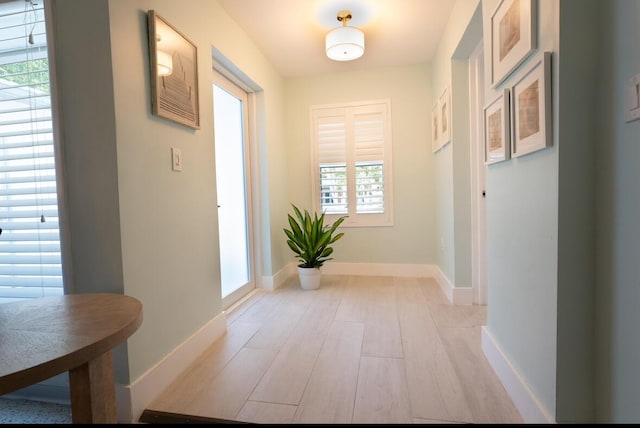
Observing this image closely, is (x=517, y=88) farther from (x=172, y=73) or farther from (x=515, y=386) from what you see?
(x=172, y=73)

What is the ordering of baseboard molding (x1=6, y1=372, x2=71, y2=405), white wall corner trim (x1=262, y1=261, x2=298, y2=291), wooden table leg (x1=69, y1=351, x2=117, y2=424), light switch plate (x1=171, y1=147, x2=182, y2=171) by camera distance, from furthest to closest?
white wall corner trim (x1=262, y1=261, x2=298, y2=291) → light switch plate (x1=171, y1=147, x2=182, y2=171) → baseboard molding (x1=6, y1=372, x2=71, y2=405) → wooden table leg (x1=69, y1=351, x2=117, y2=424)

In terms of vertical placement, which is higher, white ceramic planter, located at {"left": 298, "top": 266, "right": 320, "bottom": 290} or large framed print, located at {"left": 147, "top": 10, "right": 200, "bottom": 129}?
large framed print, located at {"left": 147, "top": 10, "right": 200, "bottom": 129}

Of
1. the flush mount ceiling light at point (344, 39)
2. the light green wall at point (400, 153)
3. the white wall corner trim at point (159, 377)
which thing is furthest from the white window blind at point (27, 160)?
the light green wall at point (400, 153)

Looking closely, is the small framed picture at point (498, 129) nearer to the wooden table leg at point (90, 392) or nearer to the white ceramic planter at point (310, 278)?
the wooden table leg at point (90, 392)

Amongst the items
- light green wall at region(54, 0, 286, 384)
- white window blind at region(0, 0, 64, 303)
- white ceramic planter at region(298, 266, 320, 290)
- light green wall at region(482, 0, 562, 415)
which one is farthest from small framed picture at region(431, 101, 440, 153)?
white window blind at region(0, 0, 64, 303)

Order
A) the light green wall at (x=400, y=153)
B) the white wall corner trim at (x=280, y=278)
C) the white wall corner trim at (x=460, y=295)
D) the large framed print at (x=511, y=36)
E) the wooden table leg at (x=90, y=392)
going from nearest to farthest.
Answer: the wooden table leg at (x=90, y=392)
the large framed print at (x=511, y=36)
the white wall corner trim at (x=460, y=295)
the white wall corner trim at (x=280, y=278)
the light green wall at (x=400, y=153)

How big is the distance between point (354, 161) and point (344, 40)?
1.37 m

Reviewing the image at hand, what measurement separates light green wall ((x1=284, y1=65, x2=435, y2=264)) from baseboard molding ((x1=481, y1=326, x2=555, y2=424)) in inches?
71.9

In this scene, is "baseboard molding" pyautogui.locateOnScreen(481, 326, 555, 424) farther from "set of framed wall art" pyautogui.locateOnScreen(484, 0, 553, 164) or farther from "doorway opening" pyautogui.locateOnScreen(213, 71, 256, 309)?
"doorway opening" pyautogui.locateOnScreen(213, 71, 256, 309)

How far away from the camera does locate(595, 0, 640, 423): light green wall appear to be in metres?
0.86

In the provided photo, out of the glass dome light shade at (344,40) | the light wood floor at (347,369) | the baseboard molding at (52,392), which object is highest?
the glass dome light shade at (344,40)

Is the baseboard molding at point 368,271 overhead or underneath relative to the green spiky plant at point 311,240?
underneath

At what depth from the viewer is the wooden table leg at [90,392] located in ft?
2.56

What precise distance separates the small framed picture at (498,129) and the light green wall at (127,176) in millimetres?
1629
